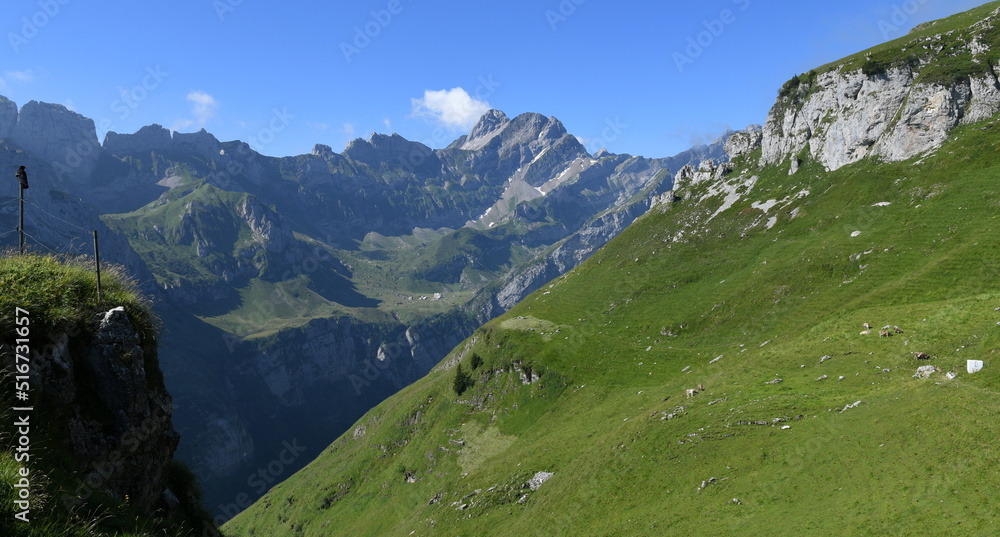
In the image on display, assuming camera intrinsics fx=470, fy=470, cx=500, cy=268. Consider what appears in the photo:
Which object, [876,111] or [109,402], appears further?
[876,111]

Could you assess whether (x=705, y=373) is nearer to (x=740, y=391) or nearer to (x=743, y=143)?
(x=740, y=391)

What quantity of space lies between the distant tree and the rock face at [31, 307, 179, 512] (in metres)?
81.5

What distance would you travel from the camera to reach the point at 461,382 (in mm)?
100375

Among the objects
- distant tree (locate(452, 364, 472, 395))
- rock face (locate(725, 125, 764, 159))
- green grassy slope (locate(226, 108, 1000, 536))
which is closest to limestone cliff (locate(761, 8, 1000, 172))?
green grassy slope (locate(226, 108, 1000, 536))

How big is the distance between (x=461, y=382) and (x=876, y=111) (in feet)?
337

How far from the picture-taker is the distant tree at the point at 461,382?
326ft

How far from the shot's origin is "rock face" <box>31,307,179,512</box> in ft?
48.0

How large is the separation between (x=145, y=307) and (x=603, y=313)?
8397 centimetres

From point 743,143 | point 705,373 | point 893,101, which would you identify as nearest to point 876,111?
point 893,101

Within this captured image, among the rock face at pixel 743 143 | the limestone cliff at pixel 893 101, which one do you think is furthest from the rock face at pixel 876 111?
the rock face at pixel 743 143

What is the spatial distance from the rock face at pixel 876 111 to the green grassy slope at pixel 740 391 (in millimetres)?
4947

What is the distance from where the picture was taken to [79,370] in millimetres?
15828

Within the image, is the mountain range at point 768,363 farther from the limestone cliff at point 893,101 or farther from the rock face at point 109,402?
the rock face at point 109,402

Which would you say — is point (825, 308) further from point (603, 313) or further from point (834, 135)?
point (834, 135)
